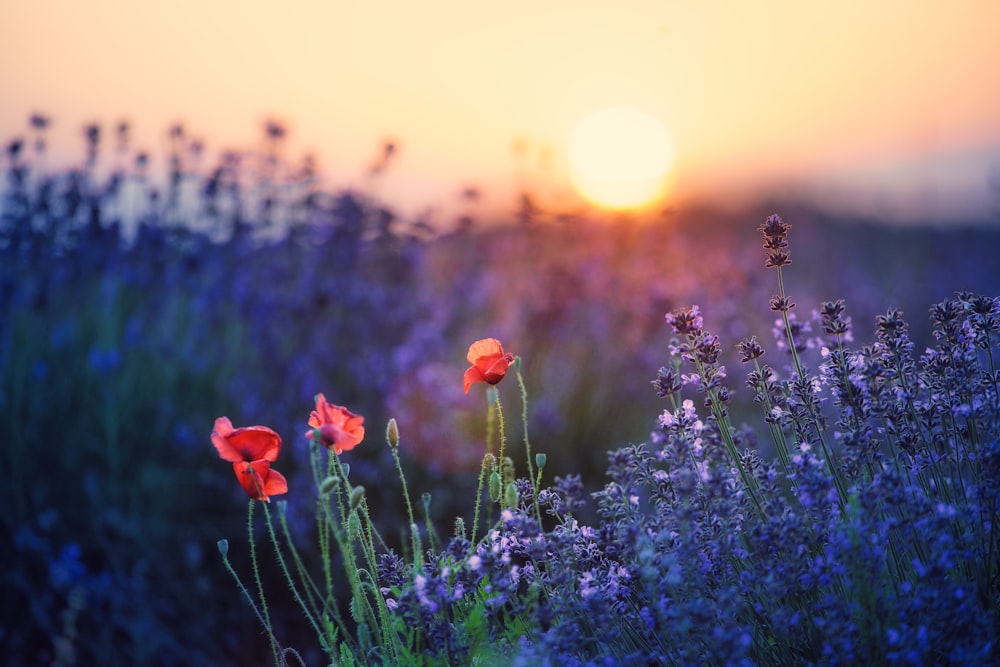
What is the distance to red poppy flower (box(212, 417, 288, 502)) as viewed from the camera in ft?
5.53

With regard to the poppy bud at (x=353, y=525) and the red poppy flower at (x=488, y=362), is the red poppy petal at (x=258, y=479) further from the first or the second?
the red poppy flower at (x=488, y=362)

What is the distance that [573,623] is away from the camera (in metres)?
1.54

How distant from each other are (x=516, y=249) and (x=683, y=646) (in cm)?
378

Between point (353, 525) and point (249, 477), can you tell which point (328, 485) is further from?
point (249, 477)

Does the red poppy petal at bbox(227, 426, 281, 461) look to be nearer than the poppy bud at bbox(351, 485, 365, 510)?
No

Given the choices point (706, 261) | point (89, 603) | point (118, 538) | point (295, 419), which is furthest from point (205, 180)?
point (706, 261)

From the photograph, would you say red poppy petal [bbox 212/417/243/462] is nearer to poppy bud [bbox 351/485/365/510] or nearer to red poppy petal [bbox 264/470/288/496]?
red poppy petal [bbox 264/470/288/496]

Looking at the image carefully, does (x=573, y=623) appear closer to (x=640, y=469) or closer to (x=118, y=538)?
(x=640, y=469)

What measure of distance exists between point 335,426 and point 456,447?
2268mm

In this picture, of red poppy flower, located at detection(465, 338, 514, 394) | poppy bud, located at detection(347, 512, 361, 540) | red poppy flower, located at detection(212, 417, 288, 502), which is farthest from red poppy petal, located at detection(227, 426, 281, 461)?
red poppy flower, located at detection(465, 338, 514, 394)

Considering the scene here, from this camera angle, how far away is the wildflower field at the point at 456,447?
1555mm

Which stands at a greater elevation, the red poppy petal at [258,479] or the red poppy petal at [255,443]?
the red poppy petal at [255,443]

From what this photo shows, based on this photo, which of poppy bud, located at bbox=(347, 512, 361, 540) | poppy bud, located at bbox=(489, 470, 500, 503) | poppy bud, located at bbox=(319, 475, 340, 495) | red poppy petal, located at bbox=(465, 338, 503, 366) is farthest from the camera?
red poppy petal, located at bbox=(465, 338, 503, 366)

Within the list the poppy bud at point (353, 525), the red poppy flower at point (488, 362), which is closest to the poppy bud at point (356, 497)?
the poppy bud at point (353, 525)
